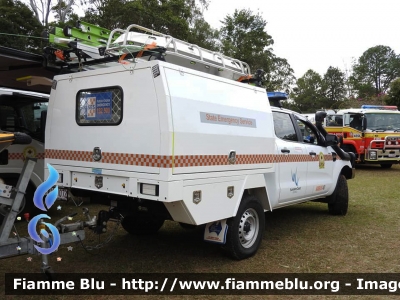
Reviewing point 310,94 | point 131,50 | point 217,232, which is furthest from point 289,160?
point 310,94

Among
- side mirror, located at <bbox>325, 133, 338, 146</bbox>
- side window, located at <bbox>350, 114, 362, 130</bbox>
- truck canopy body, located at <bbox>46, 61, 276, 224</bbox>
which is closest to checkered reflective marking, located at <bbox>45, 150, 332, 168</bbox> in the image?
truck canopy body, located at <bbox>46, 61, 276, 224</bbox>

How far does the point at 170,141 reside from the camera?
362 centimetres

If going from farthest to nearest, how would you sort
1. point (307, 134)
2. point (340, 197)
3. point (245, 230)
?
point (340, 197)
point (307, 134)
point (245, 230)

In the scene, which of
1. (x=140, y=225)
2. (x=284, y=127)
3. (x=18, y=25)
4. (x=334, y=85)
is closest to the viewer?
(x=140, y=225)

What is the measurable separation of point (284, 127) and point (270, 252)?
1987 millimetres

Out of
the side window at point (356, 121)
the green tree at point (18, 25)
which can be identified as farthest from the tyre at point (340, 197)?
the green tree at point (18, 25)

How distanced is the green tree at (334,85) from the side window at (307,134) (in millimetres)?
59060

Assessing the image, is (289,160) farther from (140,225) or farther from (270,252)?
(140,225)

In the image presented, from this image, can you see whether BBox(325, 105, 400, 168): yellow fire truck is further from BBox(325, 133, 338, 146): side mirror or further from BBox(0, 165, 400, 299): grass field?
BBox(325, 133, 338, 146): side mirror

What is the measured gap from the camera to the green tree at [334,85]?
205 feet

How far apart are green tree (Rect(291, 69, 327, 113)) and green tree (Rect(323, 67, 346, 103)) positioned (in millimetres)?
801

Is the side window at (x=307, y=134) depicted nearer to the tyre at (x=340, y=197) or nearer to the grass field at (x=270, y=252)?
the tyre at (x=340, y=197)

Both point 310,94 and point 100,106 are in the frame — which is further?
point 310,94

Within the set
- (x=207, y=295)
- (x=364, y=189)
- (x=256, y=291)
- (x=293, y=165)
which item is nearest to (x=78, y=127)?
(x=207, y=295)
